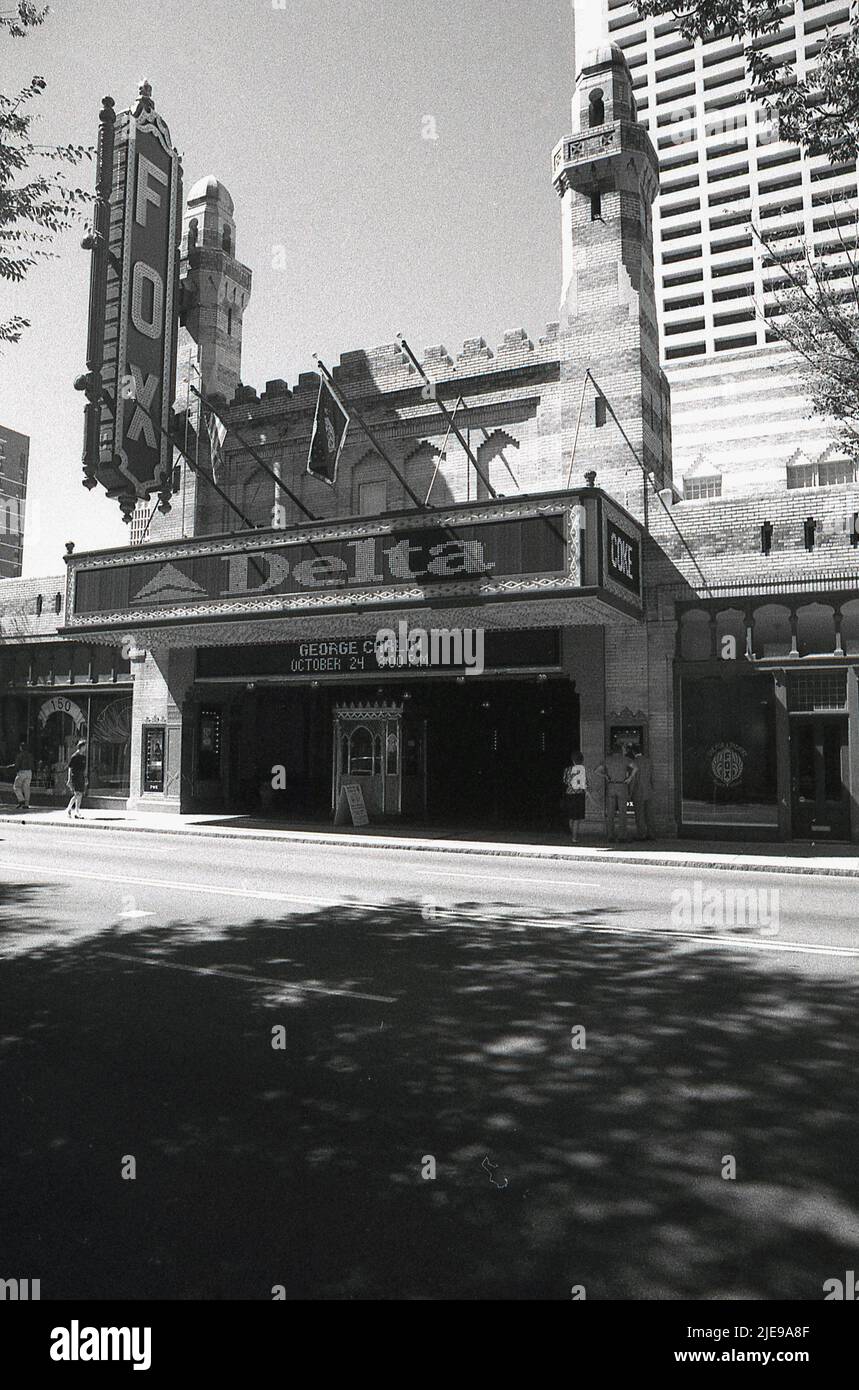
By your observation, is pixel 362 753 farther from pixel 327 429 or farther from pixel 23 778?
pixel 23 778

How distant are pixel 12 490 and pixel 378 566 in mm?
166428

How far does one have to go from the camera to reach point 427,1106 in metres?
4.65

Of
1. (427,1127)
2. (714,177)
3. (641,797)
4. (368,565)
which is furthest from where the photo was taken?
(714,177)

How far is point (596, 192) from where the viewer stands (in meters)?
21.6

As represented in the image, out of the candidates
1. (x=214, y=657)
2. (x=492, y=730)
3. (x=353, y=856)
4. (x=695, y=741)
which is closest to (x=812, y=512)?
(x=695, y=741)

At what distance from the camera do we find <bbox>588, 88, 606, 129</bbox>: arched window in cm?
2197

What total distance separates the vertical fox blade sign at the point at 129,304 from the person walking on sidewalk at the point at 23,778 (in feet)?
29.0

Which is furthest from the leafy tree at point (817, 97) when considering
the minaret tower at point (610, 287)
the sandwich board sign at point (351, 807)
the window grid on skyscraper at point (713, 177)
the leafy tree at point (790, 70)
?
the window grid on skyscraper at point (713, 177)

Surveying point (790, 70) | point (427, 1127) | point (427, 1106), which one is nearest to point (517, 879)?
point (427, 1106)

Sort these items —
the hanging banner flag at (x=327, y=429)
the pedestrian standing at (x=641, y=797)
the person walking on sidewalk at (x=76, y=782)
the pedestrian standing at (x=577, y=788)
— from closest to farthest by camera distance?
the pedestrian standing at (x=641, y=797) → the pedestrian standing at (x=577, y=788) → the hanging banner flag at (x=327, y=429) → the person walking on sidewalk at (x=76, y=782)

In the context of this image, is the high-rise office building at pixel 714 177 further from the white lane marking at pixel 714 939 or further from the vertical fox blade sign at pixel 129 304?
the white lane marking at pixel 714 939

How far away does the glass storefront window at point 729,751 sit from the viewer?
18.3 m
